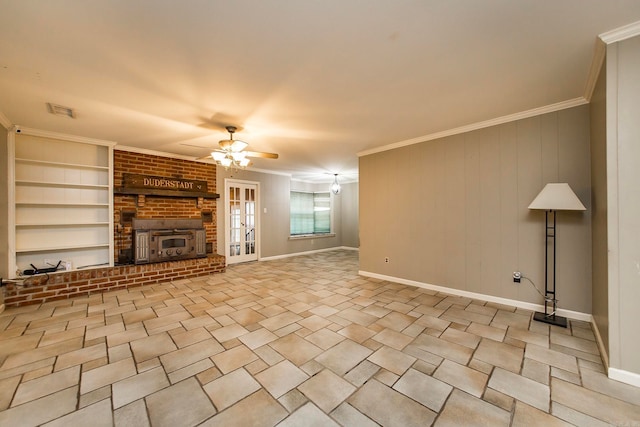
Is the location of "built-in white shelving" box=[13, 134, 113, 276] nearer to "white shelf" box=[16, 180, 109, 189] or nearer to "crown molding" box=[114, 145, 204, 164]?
"white shelf" box=[16, 180, 109, 189]

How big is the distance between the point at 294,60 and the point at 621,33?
2318 millimetres

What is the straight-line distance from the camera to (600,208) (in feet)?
7.38

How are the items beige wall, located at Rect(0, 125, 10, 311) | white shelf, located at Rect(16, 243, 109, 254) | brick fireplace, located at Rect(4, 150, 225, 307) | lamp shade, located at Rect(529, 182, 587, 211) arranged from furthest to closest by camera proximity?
white shelf, located at Rect(16, 243, 109, 254), brick fireplace, located at Rect(4, 150, 225, 307), beige wall, located at Rect(0, 125, 10, 311), lamp shade, located at Rect(529, 182, 587, 211)

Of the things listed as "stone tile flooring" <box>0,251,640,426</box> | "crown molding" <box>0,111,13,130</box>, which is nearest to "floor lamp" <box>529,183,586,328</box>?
"stone tile flooring" <box>0,251,640,426</box>

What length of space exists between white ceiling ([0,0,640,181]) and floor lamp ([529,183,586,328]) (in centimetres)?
103

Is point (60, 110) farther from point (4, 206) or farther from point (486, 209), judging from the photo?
point (486, 209)

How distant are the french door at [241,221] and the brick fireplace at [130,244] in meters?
0.44

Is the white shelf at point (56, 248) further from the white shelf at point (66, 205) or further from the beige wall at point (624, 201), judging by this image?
the beige wall at point (624, 201)

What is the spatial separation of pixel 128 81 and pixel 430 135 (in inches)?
151

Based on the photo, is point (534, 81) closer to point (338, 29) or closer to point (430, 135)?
point (430, 135)

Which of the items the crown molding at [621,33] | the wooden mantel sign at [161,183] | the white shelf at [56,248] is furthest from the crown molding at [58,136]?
the crown molding at [621,33]

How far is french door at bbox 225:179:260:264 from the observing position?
6156 millimetres

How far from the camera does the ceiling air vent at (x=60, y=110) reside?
115 inches

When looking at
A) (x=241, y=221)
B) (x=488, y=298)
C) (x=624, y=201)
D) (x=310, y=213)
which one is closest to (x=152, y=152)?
(x=241, y=221)
